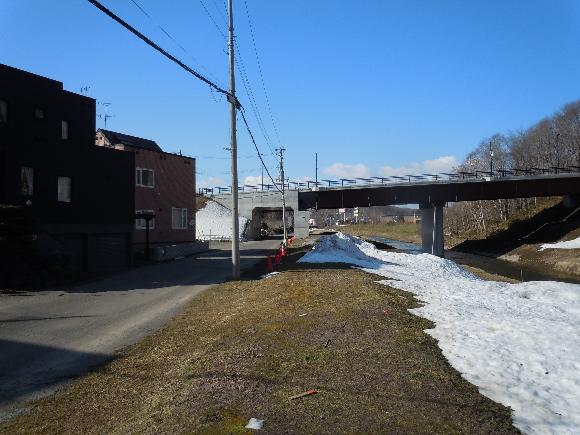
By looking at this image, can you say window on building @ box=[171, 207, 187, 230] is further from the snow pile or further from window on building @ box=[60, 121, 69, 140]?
the snow pile

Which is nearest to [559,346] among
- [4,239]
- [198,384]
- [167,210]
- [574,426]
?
[574,426]

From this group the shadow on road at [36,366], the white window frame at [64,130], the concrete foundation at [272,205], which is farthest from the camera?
the concrete foundation at [272,205]

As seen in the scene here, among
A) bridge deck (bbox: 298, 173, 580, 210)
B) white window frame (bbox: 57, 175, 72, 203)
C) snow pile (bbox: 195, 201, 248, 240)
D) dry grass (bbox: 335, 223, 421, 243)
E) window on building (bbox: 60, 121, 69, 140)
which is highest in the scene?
window on building (bbox: 60, 121, 69, 140)

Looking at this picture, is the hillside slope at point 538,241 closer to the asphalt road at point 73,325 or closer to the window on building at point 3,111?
the asphalt road at point 73,325

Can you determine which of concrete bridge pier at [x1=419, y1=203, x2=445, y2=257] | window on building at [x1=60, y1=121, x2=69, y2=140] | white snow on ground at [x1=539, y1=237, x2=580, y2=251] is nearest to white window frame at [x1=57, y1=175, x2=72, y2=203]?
window on building at [x1=60, y1=121, x2=69, y2=140]

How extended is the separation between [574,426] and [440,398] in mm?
1377

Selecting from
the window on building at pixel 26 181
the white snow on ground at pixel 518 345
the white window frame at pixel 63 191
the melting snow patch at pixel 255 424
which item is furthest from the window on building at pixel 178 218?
the melting snow patch at pixel 255 424

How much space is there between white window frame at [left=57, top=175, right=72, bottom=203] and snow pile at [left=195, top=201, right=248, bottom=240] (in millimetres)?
42733

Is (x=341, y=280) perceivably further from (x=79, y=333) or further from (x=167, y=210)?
(x=167, y=210)

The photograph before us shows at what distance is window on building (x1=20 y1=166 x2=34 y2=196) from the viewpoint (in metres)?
24.0

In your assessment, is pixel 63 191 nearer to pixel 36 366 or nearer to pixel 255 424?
pixel 36 366

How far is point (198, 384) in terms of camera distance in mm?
6926

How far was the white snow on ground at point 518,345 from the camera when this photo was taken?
6108 mm

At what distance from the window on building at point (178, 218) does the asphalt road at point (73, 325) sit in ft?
72.6
